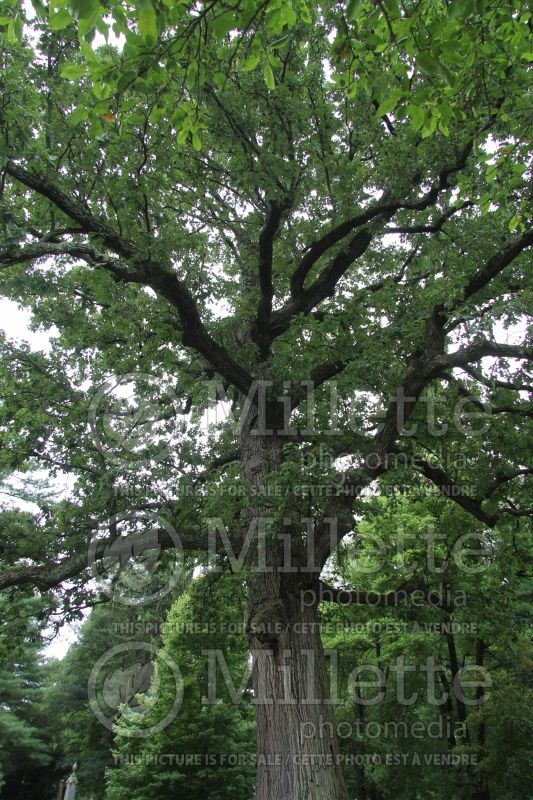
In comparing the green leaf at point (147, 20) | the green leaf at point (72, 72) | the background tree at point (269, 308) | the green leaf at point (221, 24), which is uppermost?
the background tree at point (269, 308)

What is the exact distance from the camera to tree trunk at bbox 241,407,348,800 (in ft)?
17.4

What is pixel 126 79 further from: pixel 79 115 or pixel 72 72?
pixel 79 115

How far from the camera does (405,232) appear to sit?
8.28 m

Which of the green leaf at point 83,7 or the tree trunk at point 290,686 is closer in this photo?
the green leaf at point 83,7

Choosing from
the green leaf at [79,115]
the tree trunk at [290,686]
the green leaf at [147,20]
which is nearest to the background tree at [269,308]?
the tree trunk at [290,686]

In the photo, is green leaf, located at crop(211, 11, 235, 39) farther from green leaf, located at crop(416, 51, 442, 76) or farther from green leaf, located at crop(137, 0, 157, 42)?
green leaf, located at crop(416, 51, 442, 76)

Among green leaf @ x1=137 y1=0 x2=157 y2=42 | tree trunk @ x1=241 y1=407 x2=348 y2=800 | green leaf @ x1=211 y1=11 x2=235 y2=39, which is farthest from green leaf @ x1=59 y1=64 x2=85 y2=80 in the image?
tree trunk @ x1=241 y1=407 x2=348 y2=800

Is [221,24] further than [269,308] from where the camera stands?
→ No

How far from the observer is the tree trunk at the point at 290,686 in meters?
5.30

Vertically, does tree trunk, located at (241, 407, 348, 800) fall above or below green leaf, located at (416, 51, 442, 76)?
below

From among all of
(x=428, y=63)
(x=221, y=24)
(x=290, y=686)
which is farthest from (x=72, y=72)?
(x=290, y=686)

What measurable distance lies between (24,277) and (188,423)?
350 centimetres

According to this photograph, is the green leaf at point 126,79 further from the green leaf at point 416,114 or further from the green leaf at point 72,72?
the green leaf at point 416,114

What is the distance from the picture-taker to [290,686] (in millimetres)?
5773
